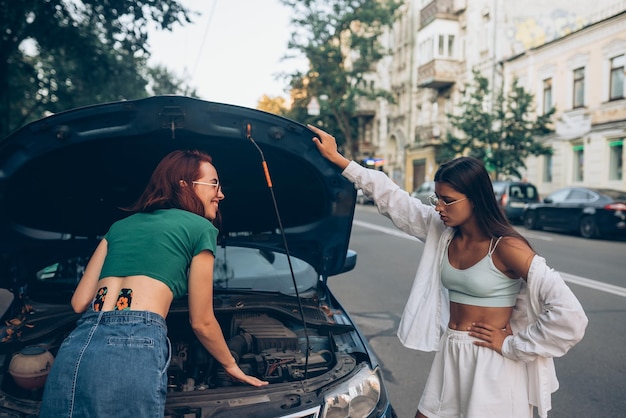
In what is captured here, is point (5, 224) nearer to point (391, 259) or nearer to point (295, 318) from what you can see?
point (295, 318)

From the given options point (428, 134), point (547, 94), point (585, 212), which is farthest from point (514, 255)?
point (428, 134)

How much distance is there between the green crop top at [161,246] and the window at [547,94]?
2522 centimetres

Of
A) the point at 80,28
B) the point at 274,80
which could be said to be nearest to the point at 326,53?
the point at 274,80

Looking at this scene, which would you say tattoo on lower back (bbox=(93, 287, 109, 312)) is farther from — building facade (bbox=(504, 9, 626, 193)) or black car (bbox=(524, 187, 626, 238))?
building facade (bbox=(504, 9, 626, 193))

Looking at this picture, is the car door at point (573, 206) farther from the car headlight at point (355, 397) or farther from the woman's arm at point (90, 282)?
the woman's arm at point (90, 282)

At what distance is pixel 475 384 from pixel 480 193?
32.2 inches

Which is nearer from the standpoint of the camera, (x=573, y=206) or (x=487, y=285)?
(x=487, y=285)

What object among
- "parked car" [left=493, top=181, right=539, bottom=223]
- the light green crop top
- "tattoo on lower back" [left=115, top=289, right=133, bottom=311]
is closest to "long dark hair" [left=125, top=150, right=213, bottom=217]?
"tattoo on lower back" [left=115, top=289, right=133, bottom=311]

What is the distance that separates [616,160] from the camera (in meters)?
20.6

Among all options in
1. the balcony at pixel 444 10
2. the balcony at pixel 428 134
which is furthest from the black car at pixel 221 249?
the balcony at pixel 444 10

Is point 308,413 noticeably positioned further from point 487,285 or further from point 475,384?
point 487,285

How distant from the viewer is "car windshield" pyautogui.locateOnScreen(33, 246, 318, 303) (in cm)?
325

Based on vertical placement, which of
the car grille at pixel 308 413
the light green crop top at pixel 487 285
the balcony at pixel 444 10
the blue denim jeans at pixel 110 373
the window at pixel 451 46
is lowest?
the car grille at pixel 308 413

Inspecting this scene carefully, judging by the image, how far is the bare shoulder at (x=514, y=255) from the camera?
222cm
